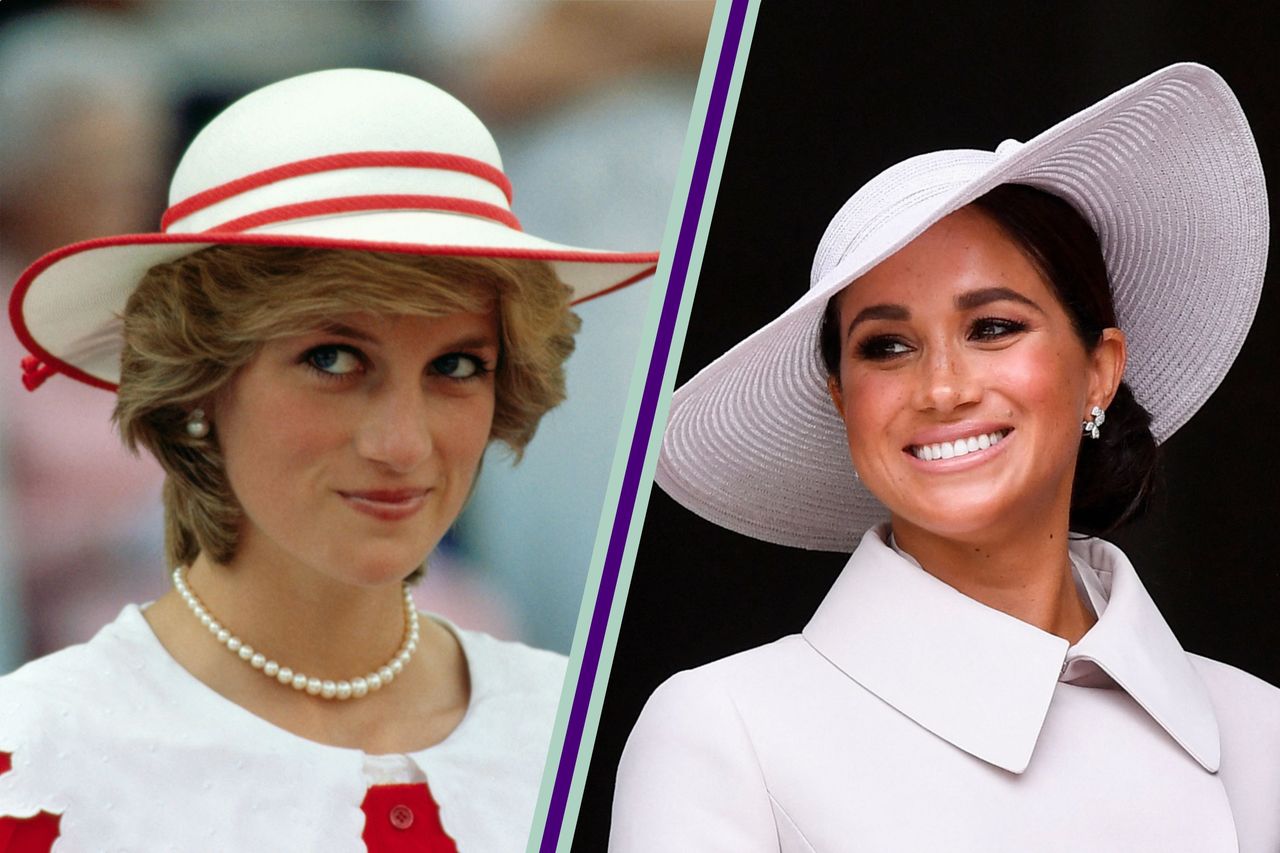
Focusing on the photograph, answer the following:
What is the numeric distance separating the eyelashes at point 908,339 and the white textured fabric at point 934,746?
205 millimetres

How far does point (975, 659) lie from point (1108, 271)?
0.48 meters

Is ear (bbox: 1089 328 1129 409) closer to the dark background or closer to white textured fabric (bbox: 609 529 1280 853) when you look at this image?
white textured fabric (bbox: 609 529 1280 853)

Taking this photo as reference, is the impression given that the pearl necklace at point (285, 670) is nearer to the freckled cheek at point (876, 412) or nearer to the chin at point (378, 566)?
the chin at point (378, 566)

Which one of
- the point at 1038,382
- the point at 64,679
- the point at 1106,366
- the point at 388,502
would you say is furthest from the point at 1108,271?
the point at 64,679

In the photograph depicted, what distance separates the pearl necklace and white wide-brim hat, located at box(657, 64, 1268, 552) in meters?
0.40

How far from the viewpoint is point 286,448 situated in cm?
172

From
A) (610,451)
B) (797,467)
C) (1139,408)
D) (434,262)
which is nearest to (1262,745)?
(1139,408)

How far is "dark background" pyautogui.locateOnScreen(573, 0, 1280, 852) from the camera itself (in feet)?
7.25

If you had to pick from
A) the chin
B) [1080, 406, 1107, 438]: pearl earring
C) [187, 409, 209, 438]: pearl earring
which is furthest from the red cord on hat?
[1080, 406, 1107, 438]: pearl earring

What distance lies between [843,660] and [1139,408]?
0.49 meters

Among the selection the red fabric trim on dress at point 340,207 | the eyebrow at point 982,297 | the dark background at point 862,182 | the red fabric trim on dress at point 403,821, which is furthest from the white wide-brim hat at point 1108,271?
the red fabric trim on dress at point 403,821

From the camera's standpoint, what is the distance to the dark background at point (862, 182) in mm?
2209

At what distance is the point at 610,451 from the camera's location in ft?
6.13

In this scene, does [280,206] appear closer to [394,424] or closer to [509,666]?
[394,424]
